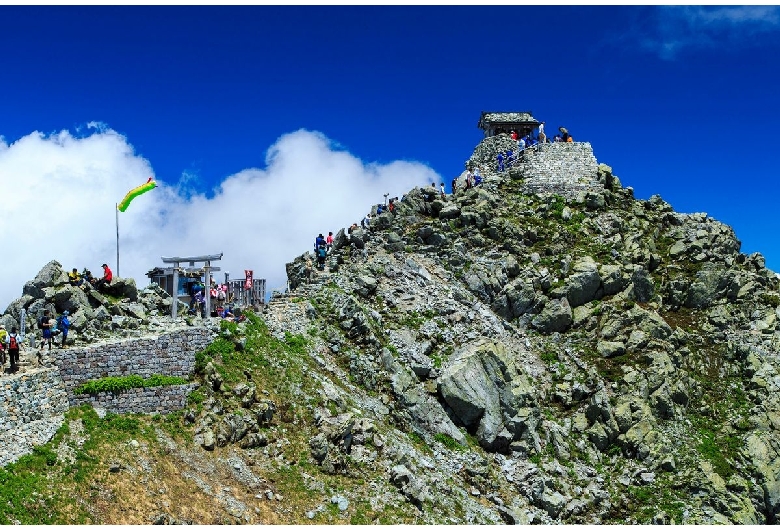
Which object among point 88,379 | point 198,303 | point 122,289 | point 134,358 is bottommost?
point 88,379

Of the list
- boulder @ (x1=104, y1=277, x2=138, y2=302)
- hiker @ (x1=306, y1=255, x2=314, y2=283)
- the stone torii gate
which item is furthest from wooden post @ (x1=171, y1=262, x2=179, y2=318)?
hiker @ (x1=306, y1=255, x2=314, y2=283)

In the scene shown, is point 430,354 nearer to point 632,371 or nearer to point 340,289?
point 340,289

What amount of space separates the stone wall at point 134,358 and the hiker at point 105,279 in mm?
9878

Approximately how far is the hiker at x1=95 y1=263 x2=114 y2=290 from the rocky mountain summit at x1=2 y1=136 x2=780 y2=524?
218 centimetres

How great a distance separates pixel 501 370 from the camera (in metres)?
47.9

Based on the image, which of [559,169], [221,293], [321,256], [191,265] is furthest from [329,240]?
Answer: [559,169]

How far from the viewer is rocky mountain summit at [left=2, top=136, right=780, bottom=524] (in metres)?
36.9

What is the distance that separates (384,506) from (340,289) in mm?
19957

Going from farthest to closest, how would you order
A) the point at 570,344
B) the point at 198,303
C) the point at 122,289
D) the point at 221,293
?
the point at 570,344 < the point at 221,293 < the point at 198,303 < the point at 122,289

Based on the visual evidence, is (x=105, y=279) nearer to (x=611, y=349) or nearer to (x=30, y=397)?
(x=30, y=397)

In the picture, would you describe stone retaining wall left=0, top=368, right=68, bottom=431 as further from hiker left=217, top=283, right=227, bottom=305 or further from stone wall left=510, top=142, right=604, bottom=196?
stone wall left=510, top=142, right=604, bottom=196

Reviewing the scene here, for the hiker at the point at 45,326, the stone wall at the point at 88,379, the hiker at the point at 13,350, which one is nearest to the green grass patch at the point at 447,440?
the stone wall at the point at 88,379

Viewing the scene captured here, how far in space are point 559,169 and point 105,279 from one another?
40.7 metres

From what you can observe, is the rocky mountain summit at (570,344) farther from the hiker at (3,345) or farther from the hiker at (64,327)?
the hiker at (3,345)
